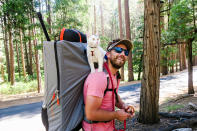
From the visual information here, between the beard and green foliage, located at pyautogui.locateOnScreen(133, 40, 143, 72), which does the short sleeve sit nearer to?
the beard

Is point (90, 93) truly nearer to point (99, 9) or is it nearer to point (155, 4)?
point (155, 4)

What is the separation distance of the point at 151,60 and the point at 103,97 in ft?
8.68

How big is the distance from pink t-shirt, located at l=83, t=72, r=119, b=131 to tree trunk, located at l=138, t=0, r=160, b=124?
248cm

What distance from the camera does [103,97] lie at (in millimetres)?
1589

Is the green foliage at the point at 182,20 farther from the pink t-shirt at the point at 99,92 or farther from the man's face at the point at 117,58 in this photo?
the pink t-shirt at the point at 99,92

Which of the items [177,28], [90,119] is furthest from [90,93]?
[177,28]

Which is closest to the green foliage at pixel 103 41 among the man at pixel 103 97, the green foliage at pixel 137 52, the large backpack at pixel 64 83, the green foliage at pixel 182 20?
the green foliage at pixel 137 52

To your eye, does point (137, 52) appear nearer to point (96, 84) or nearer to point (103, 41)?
point (103, 41)

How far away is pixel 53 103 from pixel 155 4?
A: 3.55 m

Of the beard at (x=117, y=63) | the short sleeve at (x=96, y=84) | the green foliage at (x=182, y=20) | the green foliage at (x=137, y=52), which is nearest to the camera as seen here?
the short sleeve at (x=96, y=84)

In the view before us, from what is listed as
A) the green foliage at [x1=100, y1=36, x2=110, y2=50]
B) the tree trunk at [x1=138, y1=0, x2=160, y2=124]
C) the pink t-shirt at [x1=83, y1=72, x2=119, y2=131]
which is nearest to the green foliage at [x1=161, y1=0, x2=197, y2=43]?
the tree trunk at [x1=138, y1=0, x2=160, y2=124]

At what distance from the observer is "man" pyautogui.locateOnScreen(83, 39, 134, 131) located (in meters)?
1.44

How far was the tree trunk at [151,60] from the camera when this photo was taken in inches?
150

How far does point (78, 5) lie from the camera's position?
1369 centimetres
